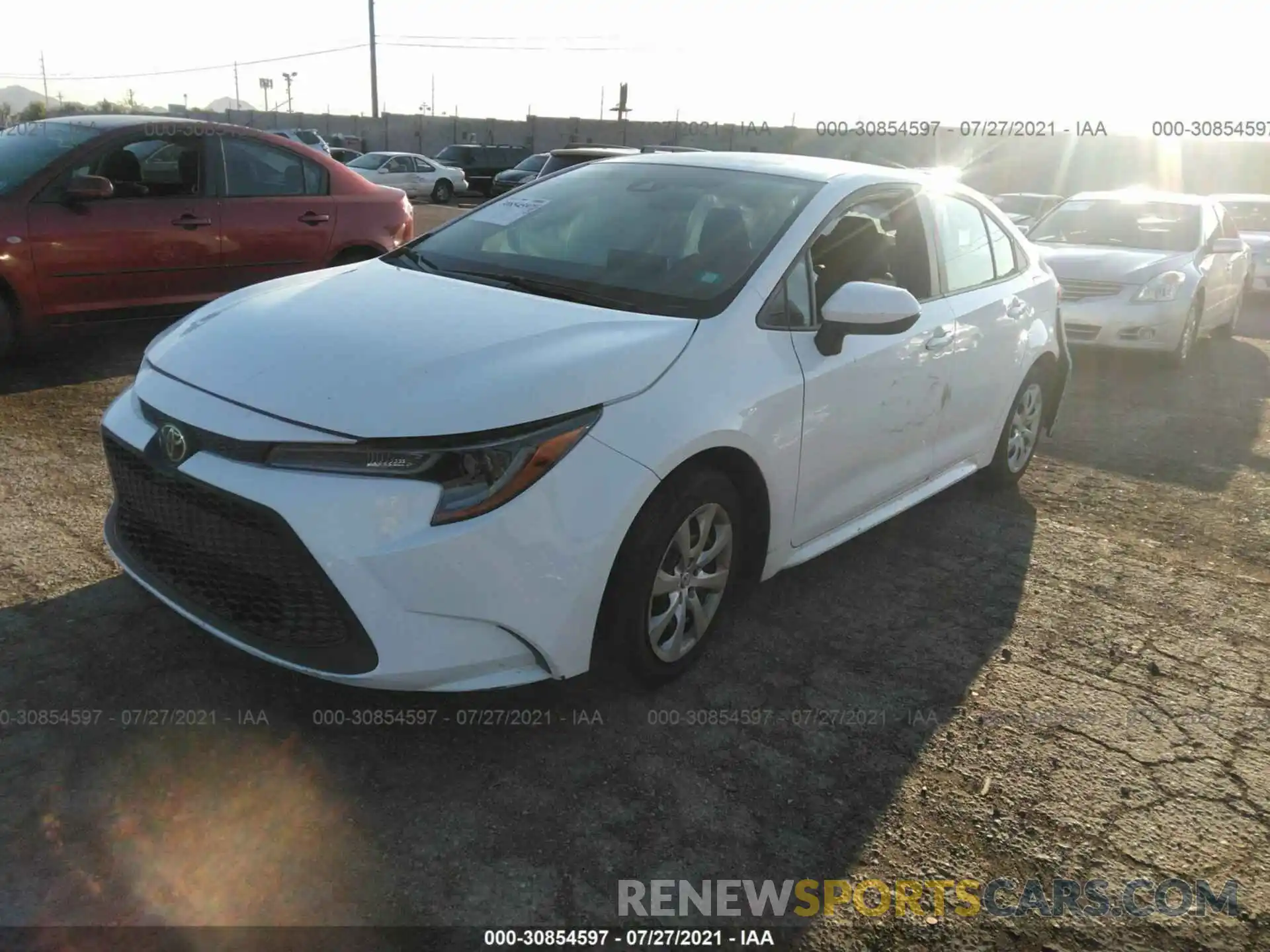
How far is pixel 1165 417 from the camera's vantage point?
23.1 feet

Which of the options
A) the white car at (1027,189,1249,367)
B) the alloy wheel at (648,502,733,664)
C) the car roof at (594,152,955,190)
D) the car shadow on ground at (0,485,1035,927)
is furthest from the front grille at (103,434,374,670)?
the white car at (1027,189,1249,367)

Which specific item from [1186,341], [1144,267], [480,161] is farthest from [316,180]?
[480,161]

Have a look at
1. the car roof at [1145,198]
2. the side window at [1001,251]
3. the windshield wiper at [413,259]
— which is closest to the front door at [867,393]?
the side window at [1001,251]

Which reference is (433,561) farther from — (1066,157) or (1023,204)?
(1066,157)

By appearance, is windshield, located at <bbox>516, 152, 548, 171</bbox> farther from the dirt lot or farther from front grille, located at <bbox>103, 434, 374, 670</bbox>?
front grille, located at <bbox>103, 434, 374, 670</bbox>

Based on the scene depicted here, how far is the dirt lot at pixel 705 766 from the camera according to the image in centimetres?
232

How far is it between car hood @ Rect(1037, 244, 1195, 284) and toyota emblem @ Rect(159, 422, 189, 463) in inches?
300

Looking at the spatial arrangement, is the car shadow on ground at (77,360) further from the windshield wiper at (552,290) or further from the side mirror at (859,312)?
the side mirror at (859,312)

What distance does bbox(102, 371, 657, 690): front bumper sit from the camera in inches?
95.1

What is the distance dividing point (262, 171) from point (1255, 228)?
532 inches

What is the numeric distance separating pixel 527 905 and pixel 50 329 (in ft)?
17.3

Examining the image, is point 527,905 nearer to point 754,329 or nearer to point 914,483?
point 754,329

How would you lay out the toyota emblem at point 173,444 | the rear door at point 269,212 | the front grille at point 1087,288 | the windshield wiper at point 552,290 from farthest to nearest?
the front grille at point 1087,288 < the rear door at point 269,212 < the windshield wiper at point 552,290 < the toyota emblem at point 173,444

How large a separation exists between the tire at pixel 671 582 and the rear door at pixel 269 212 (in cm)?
485
